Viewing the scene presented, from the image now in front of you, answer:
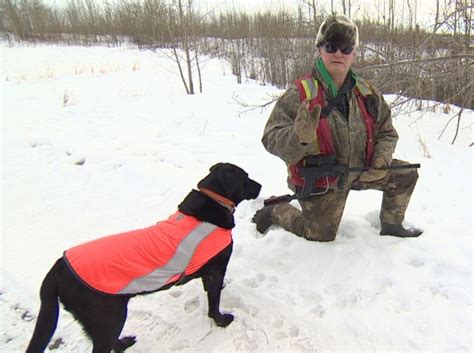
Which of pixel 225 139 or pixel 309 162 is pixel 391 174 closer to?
pixel 309 162

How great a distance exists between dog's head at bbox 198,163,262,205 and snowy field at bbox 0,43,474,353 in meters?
0.63

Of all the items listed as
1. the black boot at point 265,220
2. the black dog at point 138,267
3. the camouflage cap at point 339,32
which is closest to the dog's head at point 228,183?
the black dog at point 138,267

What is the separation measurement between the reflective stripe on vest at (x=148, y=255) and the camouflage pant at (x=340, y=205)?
818 millimetres

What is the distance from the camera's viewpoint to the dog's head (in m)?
1.85

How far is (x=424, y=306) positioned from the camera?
6.07 ft

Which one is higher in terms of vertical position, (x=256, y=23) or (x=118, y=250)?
(x=256, y=23)

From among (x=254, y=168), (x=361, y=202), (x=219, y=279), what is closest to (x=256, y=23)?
(x=254, y=168)

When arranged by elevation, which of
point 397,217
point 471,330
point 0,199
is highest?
point 0,199

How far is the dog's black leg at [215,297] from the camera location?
72.3 inches

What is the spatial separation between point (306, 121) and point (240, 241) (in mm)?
1171

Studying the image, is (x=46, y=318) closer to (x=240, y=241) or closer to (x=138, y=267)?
(x=138, y=267)

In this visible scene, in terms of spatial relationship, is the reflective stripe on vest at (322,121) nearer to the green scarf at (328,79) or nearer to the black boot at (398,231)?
the green scarf at (328,79)

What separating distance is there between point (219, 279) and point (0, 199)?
8.33 feet

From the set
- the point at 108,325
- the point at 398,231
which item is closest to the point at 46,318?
the point at 108,325
